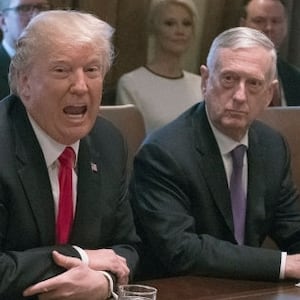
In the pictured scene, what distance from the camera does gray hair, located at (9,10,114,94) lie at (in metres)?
2.08

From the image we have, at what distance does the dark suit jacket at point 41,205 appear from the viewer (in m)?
2.01

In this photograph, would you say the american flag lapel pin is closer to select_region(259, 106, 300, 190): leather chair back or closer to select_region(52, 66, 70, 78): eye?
select_region(52, 66, 70, 78): eye

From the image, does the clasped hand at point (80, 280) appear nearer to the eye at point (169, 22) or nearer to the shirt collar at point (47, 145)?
the shirt collar at point (47, 145)

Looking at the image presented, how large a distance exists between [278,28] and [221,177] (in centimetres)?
173

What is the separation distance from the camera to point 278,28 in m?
4.00

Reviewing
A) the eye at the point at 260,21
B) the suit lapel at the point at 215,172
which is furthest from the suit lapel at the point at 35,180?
the eye at the point at 260,21

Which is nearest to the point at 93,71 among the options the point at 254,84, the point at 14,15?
the point at 254,84

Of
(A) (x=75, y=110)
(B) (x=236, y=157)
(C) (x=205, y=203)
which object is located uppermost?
(A) (x=75, y=110)

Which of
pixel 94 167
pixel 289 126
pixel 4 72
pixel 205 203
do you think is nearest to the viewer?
pixel 94 167

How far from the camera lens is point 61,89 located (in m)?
2.09

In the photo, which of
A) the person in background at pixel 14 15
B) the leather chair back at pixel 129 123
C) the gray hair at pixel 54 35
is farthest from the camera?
the person in background at pixel 14 15

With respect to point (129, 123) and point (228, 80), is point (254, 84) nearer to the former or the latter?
point (228, 80)

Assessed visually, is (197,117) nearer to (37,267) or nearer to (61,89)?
(61,89)

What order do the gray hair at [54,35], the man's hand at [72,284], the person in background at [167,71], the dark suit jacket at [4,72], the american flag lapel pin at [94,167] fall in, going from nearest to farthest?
1. the man's hand at [72,284]
2. the gray hair at [54,35]
3. the american flag lapel pin at [94,167]
4. the dark suit jacket at [4,72]
5. the person in background at [167,71]
